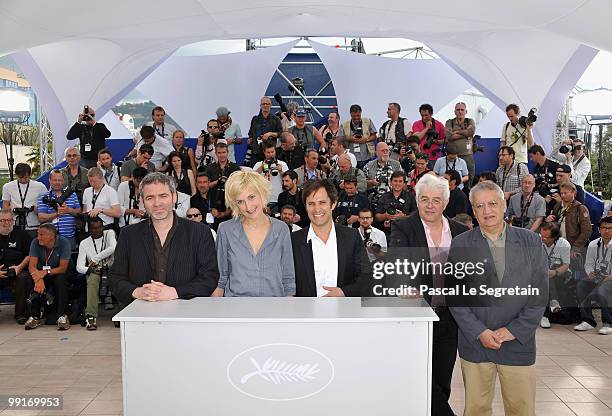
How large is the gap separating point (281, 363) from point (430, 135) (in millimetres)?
7745

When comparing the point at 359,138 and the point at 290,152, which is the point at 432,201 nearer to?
the point at 290,152

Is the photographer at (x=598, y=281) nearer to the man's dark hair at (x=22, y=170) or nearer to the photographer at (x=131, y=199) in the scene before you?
the photographer at (x=131, y=199)

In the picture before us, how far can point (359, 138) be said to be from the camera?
32.6 feet

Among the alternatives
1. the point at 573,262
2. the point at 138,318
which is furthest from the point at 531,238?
the point at 573,262

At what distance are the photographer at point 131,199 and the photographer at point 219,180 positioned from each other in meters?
0.80

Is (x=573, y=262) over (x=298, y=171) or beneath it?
beneath

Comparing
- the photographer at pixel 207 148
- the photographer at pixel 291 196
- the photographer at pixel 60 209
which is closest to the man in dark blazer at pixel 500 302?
the photographer at pixel 291 196

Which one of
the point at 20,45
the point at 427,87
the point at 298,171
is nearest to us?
the point at 298,171

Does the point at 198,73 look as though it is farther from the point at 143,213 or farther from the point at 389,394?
the point at 389,394

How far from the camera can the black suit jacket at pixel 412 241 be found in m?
3.44

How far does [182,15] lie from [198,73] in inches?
262

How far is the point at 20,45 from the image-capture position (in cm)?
970

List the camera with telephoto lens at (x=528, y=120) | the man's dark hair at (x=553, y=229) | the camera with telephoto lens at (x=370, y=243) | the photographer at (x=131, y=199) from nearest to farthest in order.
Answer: the camera with telephoto lens at (x=370, y=243), the man's dark hair at (x=553, y=229), the photographer at (x=131, y=199), the camera with telephoto lens at (x=528, y=120)

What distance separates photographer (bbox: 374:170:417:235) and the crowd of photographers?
0.01 m
